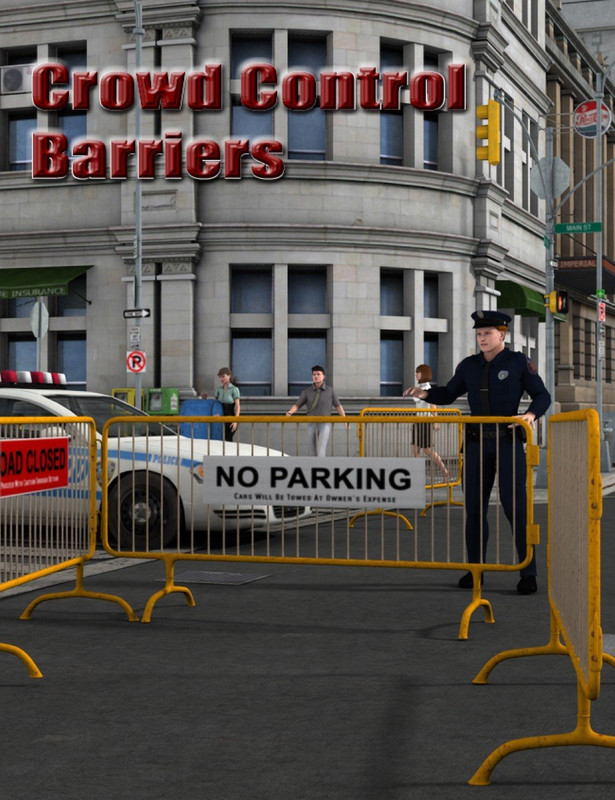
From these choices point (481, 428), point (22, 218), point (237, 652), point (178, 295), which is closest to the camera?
point (237, 652)

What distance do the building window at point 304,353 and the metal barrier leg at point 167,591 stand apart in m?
19.9

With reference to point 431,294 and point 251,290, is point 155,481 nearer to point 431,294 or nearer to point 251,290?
point 251,290

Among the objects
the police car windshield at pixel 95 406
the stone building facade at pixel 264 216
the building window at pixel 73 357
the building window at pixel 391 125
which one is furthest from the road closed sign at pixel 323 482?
the building window at pixel 391 125

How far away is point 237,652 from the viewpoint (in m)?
7.02

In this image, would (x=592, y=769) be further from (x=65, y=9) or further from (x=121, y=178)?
(x=65, y=9)

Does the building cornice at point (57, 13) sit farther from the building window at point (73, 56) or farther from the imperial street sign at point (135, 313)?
the imperial street sign at point (135, 313)

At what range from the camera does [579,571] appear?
4723 mm

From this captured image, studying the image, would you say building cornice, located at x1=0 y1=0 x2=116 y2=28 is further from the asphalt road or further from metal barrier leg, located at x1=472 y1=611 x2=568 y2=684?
metal barrier leg, located at x1=472 y1=611 x2=568 y2=684

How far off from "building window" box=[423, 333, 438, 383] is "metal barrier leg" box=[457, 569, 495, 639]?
22.5m

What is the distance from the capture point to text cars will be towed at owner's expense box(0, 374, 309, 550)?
29.1ft

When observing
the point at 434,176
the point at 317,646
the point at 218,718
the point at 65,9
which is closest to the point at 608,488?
the point at 434,176

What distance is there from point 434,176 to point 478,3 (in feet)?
16.9

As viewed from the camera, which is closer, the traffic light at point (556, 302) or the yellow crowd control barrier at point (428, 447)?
the yellow crowd control barrier at point (428, 447)

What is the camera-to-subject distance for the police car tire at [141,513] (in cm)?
895
